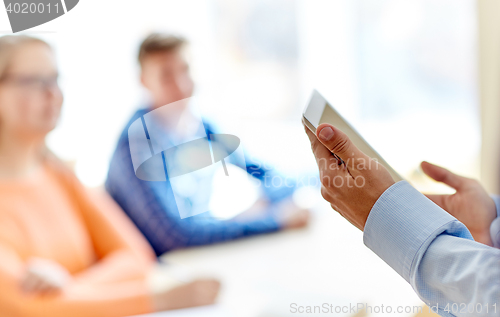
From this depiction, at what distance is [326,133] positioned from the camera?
0.41 m

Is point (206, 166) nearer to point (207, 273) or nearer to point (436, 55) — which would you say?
point (207, 273)

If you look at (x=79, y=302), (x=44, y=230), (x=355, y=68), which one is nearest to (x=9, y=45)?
(x=44, y=230)

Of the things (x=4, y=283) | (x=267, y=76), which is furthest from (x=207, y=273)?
(x=267, y=76)

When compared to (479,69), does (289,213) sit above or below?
below

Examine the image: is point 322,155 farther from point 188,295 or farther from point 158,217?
point 158,217

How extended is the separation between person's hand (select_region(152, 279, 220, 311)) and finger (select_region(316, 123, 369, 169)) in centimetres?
37

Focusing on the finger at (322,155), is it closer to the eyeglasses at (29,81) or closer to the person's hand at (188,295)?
the person's hand at (188,295)

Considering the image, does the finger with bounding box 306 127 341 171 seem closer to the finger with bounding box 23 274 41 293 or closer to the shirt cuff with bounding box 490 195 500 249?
the shirt cuff with bounding box 490 195 500 249

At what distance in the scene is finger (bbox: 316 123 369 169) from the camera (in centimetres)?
41

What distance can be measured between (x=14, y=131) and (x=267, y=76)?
1.51 metres

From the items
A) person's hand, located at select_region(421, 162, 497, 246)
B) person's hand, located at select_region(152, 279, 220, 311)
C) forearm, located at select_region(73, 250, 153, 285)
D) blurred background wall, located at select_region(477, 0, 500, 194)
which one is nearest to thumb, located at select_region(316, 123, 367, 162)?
person's hand, located at select_region(421, 162, 497, 246)

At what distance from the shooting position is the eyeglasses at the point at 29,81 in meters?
0.68

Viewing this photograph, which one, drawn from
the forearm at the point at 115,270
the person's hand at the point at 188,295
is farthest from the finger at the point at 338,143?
the forearm at the point at 115,270

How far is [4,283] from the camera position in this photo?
1.97 ft
